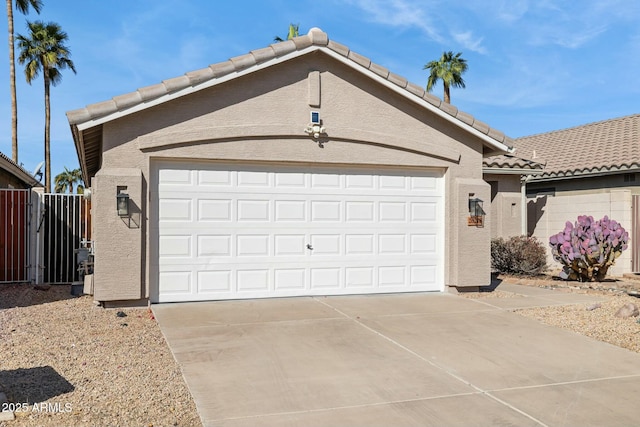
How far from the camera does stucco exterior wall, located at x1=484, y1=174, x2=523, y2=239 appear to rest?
16.7 m

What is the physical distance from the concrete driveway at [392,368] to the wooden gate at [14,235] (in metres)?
5.38

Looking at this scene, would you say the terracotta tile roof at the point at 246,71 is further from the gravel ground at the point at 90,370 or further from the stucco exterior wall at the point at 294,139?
the gravel ground at the point at 90,370

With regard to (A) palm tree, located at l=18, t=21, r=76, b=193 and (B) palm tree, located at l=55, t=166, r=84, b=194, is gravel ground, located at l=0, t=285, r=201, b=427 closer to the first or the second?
(A) palm tree, located at l=18, t=21, r=76, b=193

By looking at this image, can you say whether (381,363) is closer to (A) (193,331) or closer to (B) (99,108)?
(A) (193,331)

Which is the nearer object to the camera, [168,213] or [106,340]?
[106,340]

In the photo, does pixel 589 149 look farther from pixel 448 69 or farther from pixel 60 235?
pixel 448 69

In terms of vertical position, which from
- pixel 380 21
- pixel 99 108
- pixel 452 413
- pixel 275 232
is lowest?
pixel 452 413

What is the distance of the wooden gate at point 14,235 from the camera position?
1279 cm

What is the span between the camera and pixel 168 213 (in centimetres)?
990

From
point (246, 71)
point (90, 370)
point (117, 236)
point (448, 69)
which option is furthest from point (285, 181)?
point (448, 69)

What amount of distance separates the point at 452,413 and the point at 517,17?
13054 millimetres

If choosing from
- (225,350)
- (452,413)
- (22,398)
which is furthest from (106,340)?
(452,413)

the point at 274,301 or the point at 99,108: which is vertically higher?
the point at 99,108

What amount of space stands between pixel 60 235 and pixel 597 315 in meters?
11.4
